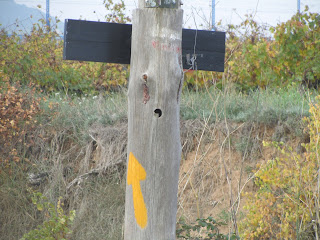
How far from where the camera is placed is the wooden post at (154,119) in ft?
8.86

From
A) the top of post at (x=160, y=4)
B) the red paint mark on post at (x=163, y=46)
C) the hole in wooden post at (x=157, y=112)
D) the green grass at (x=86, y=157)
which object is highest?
the top of post at (x=160, y=4)

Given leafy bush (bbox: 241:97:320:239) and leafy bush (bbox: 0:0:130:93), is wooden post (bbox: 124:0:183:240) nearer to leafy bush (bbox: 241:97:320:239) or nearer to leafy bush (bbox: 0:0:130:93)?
leafy bush (bbox: 241:97:320:239)

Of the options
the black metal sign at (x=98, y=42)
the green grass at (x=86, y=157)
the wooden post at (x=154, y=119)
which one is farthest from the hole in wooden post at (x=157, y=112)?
the green grass at (x=86, y=157)

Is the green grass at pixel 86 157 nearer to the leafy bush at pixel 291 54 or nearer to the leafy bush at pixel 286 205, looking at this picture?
the leafy bush at pixel 286 205

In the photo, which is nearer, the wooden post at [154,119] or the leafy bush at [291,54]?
the wooden post at [154,119]

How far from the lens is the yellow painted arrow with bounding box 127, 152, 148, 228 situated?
2719 mm

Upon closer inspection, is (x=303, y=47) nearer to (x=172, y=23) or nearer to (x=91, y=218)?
(x=91, y=218)

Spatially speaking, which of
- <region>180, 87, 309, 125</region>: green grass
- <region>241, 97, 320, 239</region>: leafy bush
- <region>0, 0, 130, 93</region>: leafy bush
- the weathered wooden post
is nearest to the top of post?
the weathered wooden post

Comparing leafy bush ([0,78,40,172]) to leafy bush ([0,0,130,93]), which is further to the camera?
leafy bush ([0,0,130,93])

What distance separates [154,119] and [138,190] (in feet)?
1.42


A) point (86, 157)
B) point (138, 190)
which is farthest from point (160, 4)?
point (86, 157)

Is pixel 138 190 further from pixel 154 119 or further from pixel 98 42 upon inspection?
pixel 98 42

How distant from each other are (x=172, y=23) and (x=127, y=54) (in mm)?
394

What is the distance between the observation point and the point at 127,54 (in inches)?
116
